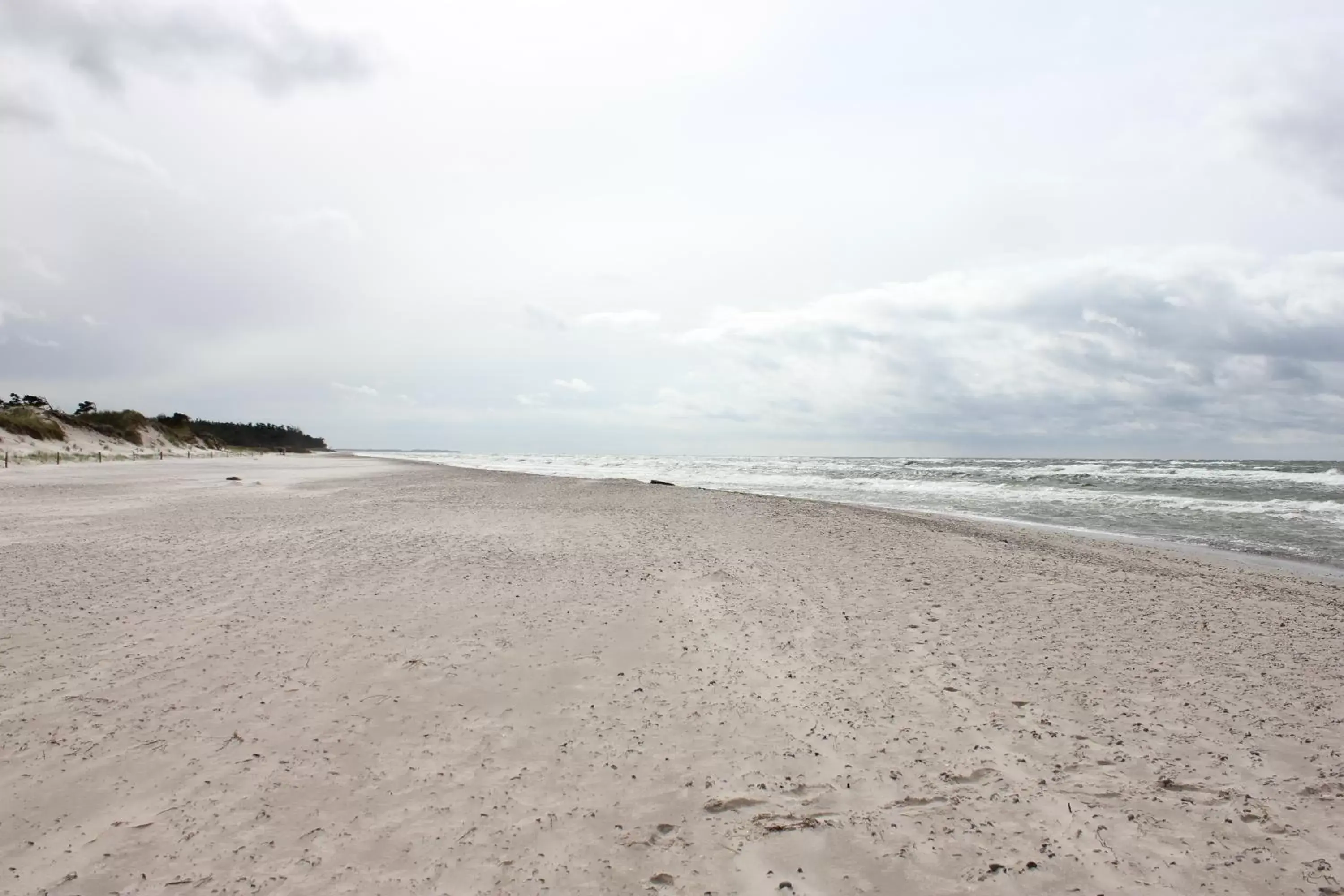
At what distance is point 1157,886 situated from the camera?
10.7 feet

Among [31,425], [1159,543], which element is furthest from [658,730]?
[31,425]

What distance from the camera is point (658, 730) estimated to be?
15.9ft

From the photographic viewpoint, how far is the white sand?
339cm

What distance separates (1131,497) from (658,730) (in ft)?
94.7

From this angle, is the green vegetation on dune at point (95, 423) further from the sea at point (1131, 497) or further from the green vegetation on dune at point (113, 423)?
the sea at point (1131, 497)

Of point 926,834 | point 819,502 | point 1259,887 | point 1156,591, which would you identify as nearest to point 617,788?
point 926,834

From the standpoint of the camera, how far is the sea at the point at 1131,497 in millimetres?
16438

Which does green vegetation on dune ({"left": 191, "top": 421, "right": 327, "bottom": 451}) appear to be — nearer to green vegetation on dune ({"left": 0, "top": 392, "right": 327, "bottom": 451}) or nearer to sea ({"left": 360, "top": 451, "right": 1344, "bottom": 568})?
green vegetation on dune ({"left": 0, "top": 392, "right": 327, "bottom": 451})

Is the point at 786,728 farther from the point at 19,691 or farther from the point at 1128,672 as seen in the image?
the point at 19,691

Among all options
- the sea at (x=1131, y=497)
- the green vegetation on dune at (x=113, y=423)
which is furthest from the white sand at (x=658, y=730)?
the green vegetation on dune at (x=113, y=423)

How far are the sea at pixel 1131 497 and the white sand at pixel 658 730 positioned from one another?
8.33 meters

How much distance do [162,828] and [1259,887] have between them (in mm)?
5578

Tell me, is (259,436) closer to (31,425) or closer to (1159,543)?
(31,425)

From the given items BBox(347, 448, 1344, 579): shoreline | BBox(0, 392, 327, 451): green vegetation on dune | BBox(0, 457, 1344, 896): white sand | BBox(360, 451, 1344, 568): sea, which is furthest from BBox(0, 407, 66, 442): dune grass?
BBox(347, 448, 1344, 579): shoreline
